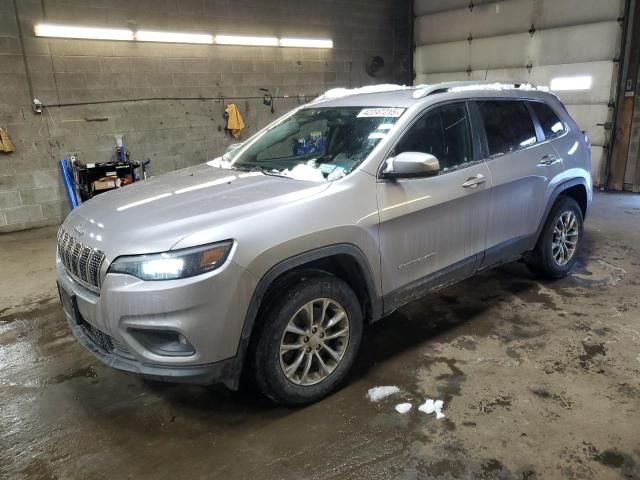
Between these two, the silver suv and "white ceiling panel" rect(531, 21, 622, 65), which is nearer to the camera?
the silver suv

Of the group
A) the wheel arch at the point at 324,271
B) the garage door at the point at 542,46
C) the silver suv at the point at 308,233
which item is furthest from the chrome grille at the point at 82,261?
the garage door at the point at 542,46

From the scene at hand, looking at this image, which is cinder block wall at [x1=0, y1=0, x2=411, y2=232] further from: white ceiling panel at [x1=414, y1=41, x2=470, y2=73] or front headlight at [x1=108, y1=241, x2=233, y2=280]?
front headlight at [x1=108, y1=241, x2=233, y2=280]

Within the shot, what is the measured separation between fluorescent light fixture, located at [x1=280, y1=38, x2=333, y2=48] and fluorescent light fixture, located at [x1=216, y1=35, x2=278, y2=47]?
0.23m

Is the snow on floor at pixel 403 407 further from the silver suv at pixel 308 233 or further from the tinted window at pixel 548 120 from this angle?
the tinted window at pixel 548 120

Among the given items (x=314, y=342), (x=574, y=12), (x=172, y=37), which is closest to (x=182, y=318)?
(x=314, y=342)

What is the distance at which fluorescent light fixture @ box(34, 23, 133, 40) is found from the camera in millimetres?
6719

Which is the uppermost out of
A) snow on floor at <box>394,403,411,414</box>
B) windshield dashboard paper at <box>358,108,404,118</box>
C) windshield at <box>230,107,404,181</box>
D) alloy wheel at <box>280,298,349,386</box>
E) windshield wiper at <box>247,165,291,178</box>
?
windshield dashboard paper at <box>358,108,404,118</box>

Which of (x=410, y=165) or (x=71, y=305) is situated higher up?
(x=410, y=165)

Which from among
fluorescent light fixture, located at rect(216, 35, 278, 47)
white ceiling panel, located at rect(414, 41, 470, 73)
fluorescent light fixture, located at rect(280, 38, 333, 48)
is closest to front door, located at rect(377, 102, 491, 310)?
fluorescent light fixture, located at rect(216, 35, 278, 47)

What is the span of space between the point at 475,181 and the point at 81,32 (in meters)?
6.36

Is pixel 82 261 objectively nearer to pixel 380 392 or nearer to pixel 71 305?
pixel 71 305

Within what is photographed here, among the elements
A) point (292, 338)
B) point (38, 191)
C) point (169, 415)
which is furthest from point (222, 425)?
point (38, 191)

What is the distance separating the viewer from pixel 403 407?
269 centimetres

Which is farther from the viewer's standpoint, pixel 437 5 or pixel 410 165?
pixel 437 5
